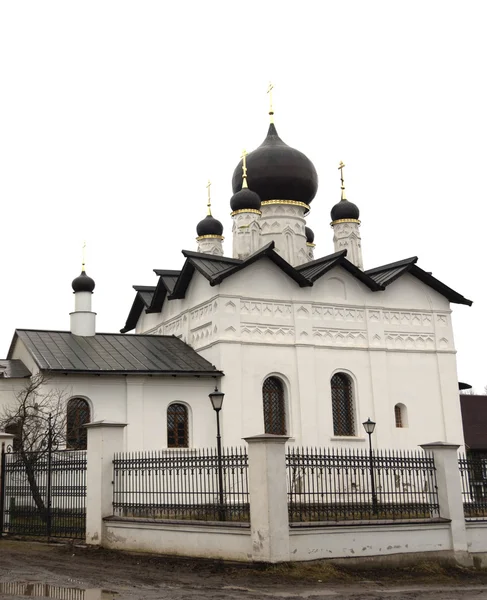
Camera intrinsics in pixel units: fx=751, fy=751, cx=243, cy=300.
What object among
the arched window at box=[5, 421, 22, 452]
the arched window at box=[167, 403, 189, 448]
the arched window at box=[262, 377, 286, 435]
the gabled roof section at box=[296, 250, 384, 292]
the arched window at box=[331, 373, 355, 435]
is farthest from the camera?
the gabled roof section at box=[296, 250, 384, 292]

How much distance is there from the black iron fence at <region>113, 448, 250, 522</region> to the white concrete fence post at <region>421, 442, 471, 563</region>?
3.19 m

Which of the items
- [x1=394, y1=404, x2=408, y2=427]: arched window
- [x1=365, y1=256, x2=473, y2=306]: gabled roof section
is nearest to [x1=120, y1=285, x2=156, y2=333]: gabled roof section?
[x1=365, y1=256, x2=473, y2=306]: gabled roof section

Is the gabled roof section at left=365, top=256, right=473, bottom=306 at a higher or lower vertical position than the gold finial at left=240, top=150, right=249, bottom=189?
lower

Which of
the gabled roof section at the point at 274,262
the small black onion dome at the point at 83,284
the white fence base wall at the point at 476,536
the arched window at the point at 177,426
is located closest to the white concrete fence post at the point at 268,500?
the white fence base wall at the point at 476,536

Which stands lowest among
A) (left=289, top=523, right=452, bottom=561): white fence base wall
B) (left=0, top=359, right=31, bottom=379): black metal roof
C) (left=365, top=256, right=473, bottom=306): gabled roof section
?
(left=289, top=523, right=452, bottom=561): white fence base wall

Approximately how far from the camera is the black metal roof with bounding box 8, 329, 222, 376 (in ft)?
61.7

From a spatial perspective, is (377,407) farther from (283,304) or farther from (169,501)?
(169,501)

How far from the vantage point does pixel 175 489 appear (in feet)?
39.5

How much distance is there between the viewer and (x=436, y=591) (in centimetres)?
975

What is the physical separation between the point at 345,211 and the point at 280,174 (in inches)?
96.3

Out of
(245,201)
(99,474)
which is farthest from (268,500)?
(245,201)

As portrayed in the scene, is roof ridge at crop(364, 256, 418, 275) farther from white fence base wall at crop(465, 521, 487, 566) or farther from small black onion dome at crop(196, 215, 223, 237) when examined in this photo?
white fence base wall at crop(465, 521, 487, 566)

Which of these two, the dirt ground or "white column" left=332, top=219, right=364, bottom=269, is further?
"white column" left=332, top=219, right=364, bottom=269

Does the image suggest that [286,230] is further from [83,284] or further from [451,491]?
[451,491]
